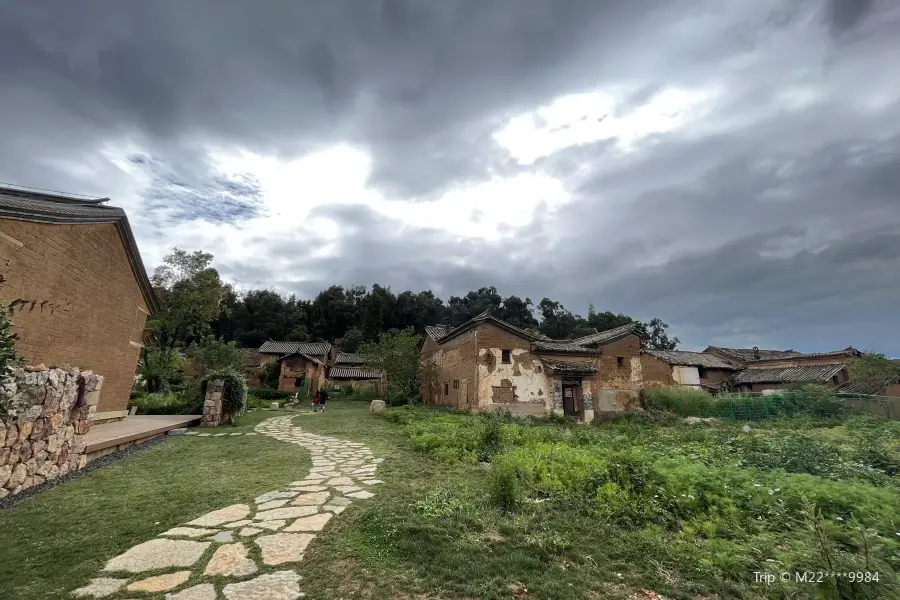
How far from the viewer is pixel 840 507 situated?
12.5ft

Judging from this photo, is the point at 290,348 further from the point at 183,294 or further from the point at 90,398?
the point at 90,398

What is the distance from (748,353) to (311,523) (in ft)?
149

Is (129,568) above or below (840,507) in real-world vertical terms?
below

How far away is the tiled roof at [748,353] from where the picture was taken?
3485 cm

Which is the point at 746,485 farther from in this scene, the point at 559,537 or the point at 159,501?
the point at 159,501

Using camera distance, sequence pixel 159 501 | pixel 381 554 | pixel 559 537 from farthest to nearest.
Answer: pixel 159 501
pixel 559 537
pixel 381 554

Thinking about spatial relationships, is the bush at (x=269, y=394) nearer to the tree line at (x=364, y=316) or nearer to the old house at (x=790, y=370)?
the tree line at (x=364, y=316)

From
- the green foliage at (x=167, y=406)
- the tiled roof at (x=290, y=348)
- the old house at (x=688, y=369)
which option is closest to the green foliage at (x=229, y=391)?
the green foliage at (x=167, y=406)

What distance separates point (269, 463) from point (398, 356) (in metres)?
17.0

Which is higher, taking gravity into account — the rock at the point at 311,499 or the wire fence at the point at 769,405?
the wire fence at the point at 769,405

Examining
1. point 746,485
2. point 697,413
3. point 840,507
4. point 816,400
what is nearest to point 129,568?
point 746,485

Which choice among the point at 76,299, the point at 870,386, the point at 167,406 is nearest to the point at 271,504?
the point at 76,299

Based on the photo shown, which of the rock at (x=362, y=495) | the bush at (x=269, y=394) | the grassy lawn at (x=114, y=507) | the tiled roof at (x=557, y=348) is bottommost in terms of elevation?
the grassy lawn at (x=114, y=507)

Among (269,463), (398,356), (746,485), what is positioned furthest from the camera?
(398,356)
